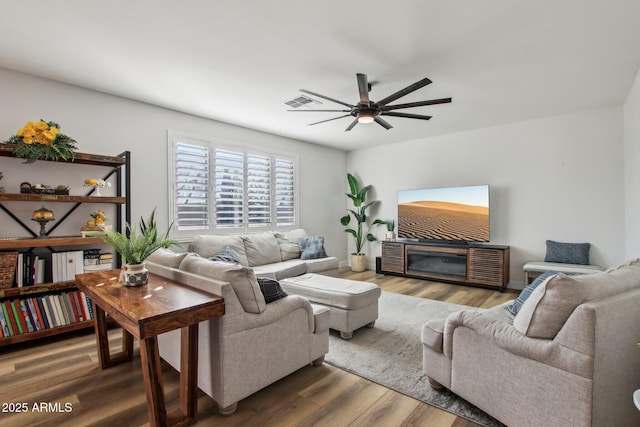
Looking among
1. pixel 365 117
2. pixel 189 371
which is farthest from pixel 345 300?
pixel 365 117

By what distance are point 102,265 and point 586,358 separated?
155 inches

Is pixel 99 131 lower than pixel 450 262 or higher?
higher

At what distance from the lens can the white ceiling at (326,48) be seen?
2104mm

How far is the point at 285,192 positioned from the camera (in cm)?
562

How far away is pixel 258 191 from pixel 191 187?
1152 millimetres

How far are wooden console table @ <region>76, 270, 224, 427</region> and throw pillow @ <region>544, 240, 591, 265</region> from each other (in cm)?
471

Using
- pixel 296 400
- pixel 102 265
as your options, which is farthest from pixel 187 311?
pixel 102 265

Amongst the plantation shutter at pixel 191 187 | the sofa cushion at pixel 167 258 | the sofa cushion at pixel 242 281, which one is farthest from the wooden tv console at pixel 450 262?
the sofa cushion at pixel 167 258

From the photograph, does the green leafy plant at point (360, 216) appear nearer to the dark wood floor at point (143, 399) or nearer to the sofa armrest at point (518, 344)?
the dark wood floor at point (143, 399)

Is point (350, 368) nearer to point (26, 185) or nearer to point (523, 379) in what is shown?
point (523, 379)

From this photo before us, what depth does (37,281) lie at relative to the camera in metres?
2.87

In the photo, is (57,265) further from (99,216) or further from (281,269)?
(281,269)

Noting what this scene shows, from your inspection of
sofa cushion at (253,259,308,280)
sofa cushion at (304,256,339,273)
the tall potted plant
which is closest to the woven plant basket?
sofa cushion at (253,259,308,280)

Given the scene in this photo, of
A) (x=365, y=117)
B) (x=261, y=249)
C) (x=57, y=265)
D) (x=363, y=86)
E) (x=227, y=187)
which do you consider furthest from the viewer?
(x=227, y=187)
